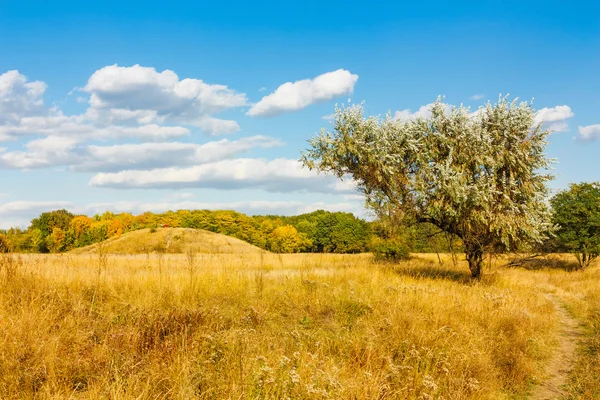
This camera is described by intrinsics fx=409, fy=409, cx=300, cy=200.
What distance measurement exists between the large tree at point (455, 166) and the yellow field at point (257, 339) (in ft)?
14.0

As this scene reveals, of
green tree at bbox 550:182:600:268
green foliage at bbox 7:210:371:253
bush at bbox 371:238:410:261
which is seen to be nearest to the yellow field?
bush at bbox 371:238:410:261

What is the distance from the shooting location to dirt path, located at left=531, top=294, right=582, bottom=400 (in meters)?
7.10

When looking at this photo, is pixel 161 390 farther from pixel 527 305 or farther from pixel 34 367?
pixel 527 305

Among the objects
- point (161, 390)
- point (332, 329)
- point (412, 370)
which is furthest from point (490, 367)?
point (161, 390)

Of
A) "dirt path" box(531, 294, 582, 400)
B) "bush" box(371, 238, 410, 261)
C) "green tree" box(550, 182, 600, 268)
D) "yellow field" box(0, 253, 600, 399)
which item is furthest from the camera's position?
"bush" box(371, 238, 410, 261)

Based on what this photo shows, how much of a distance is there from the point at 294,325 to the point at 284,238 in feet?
262

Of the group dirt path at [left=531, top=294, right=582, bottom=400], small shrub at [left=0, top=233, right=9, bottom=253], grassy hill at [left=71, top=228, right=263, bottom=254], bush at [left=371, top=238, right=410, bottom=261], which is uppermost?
small shrub at [left=0, top=233, right=9, bottom=253]

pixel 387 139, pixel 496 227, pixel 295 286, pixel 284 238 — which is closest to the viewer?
pixel 295 286

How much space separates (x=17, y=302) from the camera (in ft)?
25.4

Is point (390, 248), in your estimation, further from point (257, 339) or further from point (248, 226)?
point (248, 226)

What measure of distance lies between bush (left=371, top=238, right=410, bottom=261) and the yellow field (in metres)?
21.1

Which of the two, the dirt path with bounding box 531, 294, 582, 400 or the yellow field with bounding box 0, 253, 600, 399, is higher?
the yellow field with bounding box 0, 253, 600, 399

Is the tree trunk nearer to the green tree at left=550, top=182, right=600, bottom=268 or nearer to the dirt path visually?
the dirt path

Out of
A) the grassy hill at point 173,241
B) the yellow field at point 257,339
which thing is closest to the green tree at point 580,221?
the yellow field at point 257,339
